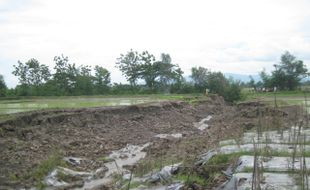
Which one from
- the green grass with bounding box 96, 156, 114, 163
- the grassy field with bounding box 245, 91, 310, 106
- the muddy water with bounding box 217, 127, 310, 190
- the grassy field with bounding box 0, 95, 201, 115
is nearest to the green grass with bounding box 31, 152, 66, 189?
the green grass with bounding box 96, 156, 114, 163

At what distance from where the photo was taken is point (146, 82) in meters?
60.4

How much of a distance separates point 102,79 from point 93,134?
39.3m

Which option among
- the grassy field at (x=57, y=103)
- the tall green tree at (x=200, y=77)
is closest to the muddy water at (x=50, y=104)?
the grassy field at (x=57, y=103)

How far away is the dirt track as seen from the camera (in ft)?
42.1

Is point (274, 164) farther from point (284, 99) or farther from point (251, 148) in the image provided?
point (284, 99)

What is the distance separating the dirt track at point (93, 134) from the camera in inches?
506

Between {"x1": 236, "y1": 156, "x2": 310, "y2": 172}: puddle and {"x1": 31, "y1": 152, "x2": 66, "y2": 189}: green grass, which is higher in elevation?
{"x1": 236, "y1": 156, "x2": 310, "y2": 172}: puddle

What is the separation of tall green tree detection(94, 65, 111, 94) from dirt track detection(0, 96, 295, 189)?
29.1 metres

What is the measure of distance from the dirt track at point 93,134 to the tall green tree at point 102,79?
95.3 ft

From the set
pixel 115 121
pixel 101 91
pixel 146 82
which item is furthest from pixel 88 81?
pixel 115 121

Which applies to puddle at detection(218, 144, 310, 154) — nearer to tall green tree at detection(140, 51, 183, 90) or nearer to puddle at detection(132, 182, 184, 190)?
puddle at detection(132, 182, 184, 190)

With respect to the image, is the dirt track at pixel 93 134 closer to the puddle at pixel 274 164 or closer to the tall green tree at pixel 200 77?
the puddle at pixel 274 164

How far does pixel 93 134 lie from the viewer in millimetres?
18453

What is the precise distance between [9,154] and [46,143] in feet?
7.59
